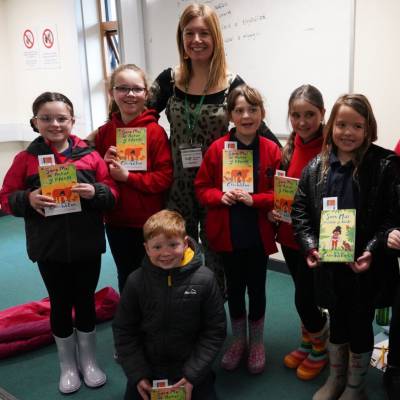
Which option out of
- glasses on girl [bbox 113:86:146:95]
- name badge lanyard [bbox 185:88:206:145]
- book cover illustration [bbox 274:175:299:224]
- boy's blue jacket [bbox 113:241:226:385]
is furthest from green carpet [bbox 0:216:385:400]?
glasses on girl [bbox 113:86:146:95]

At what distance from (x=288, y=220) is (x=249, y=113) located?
1.69ft

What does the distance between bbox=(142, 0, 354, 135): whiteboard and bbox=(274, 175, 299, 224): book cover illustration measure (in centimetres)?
127

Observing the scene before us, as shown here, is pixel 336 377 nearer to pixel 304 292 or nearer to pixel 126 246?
pixel 304 292

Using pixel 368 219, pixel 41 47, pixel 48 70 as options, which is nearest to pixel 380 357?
pixel 368 219

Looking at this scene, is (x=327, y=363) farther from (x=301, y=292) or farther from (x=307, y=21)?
(x=307, y=21)

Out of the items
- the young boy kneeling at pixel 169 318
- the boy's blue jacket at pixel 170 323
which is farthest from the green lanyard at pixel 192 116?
the boy's blue jacket at pixel 170 323

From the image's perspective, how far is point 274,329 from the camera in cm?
270

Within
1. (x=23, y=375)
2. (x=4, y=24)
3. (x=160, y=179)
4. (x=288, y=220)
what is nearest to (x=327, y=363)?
(x=288, y=220)

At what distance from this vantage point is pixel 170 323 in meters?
→ 1.79

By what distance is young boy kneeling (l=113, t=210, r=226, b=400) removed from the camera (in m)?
1.76

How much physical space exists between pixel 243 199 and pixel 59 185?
2.67 feet

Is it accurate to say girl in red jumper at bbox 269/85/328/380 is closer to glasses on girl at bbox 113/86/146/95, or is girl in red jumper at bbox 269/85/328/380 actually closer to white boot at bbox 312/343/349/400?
white boot at bbox 312/343/349/400

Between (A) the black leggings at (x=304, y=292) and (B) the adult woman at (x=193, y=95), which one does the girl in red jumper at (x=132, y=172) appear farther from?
(A) the black leggings at (x=304, y=292)

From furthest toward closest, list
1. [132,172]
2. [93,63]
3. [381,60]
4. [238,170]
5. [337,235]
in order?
1. [93,63]
2. [381,60]
3. [132,172]
4. [238,170]
5. [337,235]
